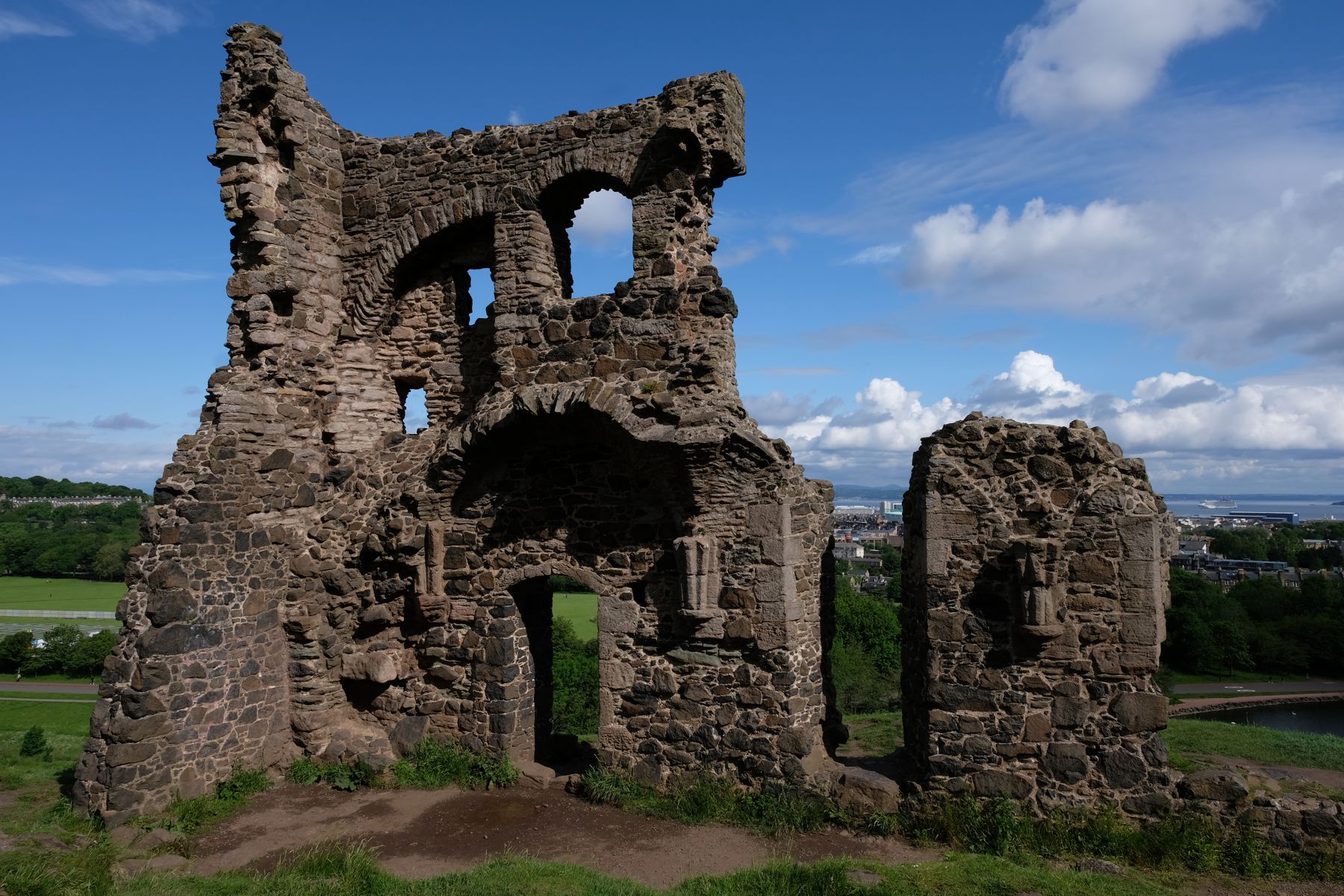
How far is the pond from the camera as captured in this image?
34.8m

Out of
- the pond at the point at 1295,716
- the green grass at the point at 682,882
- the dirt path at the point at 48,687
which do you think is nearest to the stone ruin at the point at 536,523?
the green grass at the point at 682,882

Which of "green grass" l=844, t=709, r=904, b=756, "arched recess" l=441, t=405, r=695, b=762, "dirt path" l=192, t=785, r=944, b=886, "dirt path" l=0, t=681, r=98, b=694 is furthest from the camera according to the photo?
"dirt path" l=0, t=681, r=98, b=694

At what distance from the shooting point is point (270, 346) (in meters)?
9.85

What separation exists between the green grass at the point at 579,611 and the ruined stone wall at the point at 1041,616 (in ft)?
111

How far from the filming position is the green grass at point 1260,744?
11.0 meters

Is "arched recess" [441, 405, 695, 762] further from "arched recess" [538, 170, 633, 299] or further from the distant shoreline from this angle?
the distant shoreline

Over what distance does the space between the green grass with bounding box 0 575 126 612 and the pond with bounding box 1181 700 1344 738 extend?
6589 centimetres

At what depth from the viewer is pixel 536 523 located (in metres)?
9.35

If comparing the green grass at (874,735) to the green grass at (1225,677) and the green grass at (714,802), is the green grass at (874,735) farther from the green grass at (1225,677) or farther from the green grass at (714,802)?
the green grass at (1225,677)

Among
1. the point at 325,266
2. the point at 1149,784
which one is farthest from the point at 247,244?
the point at 1149,784

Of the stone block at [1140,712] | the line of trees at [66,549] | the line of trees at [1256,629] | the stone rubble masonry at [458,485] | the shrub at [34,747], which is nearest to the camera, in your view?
the stone block at [1140,712]

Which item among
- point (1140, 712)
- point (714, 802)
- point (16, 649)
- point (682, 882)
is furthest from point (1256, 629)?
point (16, 649)

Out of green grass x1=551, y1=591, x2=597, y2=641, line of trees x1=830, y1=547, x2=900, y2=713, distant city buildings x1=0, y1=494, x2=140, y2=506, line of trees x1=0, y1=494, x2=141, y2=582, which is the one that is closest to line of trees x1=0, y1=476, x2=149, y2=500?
distant city buildings x1=0, y1=494, x2=140, y2=506

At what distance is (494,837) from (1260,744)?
10.9 m
